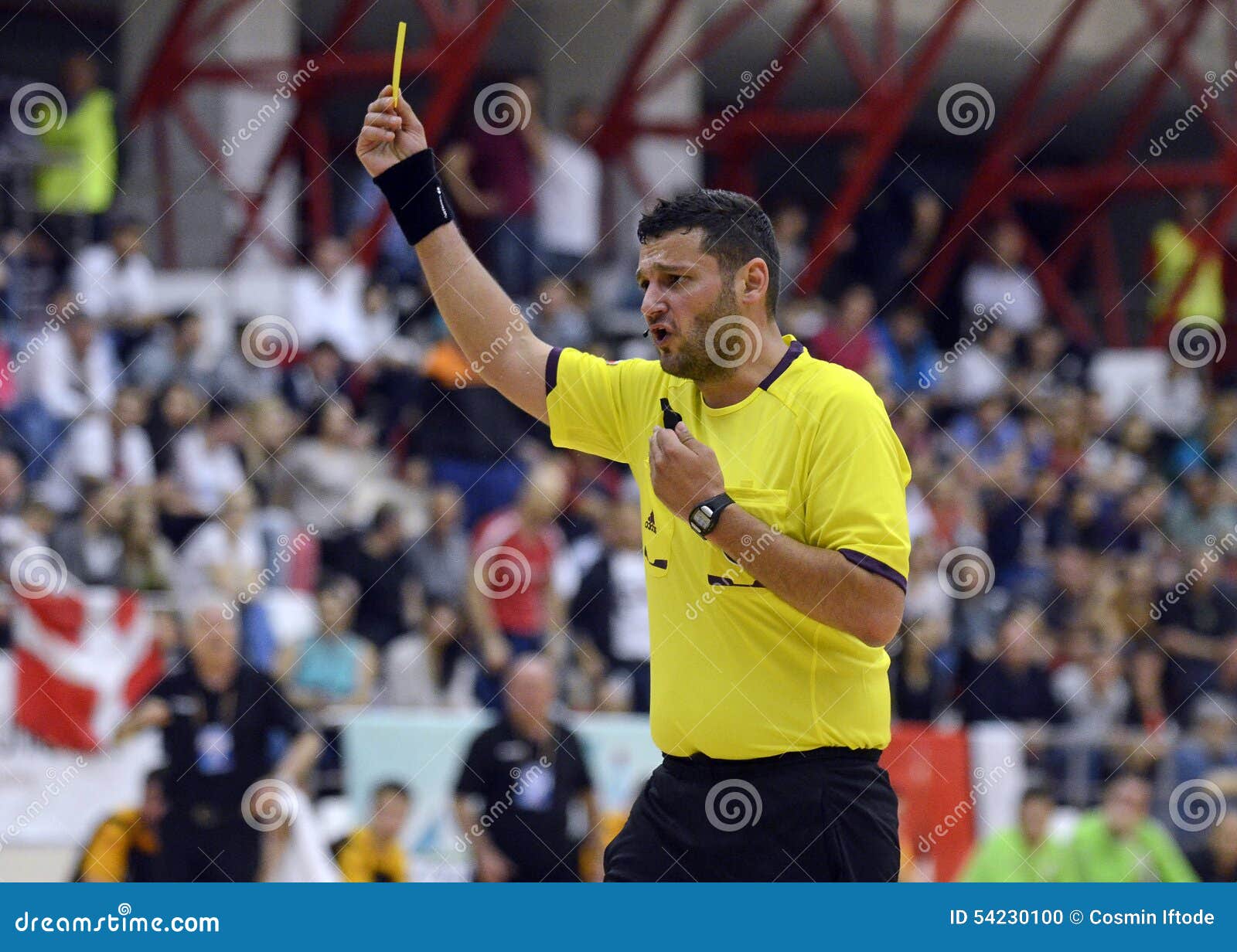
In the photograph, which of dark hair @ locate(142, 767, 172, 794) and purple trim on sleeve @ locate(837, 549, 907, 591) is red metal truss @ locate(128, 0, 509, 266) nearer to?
dark hair @ locate(142, 767, 172, 794)

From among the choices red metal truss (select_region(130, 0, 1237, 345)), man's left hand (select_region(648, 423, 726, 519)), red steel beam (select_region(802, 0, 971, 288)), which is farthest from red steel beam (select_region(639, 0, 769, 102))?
man's left hand (select_region(648, 423, 726, 519))

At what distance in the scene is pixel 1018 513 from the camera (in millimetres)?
13492

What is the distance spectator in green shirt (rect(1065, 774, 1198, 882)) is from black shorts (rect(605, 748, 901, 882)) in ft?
18.3

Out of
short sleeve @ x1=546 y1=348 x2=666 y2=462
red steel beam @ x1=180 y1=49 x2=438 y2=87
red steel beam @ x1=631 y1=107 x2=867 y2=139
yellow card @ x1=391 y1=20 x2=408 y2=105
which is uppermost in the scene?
red steel beam @ x1=180 y1=49 x2=438 y2=87

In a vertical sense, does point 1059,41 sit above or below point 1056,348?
above

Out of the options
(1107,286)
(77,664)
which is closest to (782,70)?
(1107,286)

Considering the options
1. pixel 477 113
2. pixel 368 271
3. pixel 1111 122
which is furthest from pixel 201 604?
pixel 1111 122

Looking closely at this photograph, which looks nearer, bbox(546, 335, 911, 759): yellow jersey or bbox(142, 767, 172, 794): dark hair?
bbox(546, 335, 911, 759): yellow jersey

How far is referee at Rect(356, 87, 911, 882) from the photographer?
14.1 ft

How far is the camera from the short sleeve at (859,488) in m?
4.20

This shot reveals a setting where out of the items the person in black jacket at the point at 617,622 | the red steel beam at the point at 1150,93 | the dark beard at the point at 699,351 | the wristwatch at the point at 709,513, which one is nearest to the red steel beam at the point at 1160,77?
the red steel beam at the point at 1150,93

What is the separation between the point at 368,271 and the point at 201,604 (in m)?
3.94

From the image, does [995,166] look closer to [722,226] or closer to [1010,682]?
[1010,682]

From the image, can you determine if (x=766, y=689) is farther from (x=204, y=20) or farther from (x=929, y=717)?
(x=204, y=20)
